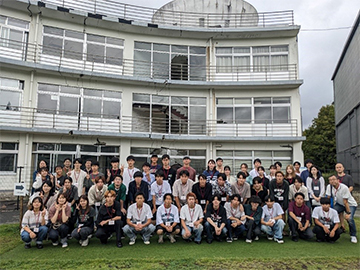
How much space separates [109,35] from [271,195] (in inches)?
413

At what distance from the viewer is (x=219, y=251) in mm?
4602

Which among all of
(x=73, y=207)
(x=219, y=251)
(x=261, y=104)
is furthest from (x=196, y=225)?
(x=261, y=104)

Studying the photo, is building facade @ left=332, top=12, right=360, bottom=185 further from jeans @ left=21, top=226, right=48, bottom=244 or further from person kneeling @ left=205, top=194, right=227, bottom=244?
jeans @ left=21, top=226, right=48, bottom=244

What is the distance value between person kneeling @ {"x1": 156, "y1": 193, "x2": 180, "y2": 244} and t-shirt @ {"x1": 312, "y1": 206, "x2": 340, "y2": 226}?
9.26 feet

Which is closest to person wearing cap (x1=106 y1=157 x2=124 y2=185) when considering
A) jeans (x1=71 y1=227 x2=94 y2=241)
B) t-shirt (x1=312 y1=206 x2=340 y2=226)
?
jeans (x1=71 y1=227 x2=94 y2=241)

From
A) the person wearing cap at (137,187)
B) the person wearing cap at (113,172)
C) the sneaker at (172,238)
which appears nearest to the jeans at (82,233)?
the person wearing cap at (137,187)

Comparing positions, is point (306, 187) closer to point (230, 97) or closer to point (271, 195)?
point (271, 195)

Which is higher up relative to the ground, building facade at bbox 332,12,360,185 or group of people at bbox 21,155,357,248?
building facade at bbox 332,12,360,185

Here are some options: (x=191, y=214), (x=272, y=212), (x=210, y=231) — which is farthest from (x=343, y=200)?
(x=191, y=214)

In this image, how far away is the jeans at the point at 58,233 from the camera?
4.80m

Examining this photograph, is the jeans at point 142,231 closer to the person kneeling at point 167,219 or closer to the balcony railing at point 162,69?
the person kneeling at point 167,219

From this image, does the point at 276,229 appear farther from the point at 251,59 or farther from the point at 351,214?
the point at 251,59

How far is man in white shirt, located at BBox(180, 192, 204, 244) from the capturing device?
16.5 ft

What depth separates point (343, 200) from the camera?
17.7 feet
